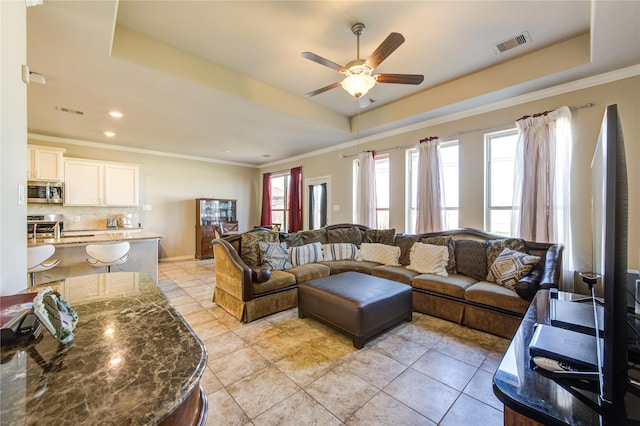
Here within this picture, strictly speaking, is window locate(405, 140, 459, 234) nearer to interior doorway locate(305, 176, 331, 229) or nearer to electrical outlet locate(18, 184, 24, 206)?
interior doorway locate(305, 176, 331, 229)

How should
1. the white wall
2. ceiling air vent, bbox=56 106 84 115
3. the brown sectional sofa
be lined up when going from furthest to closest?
ceiling air vent, bbox=56 106 84 115 → the brown sectional sofa → the white wall

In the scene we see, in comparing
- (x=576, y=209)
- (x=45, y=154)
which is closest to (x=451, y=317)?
(x=576, y=209)

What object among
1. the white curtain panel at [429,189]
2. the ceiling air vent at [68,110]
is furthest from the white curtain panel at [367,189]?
the ceiling air vent at [68,110]

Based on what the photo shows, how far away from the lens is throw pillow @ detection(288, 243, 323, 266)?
3855 millimetres

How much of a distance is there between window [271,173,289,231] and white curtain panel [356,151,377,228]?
2773mm

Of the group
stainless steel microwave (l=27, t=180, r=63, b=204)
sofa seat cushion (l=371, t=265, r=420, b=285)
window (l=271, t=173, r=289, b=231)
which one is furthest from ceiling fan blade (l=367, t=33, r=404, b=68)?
stainless steel microwave (l=27, t=180, r=63, b=204)

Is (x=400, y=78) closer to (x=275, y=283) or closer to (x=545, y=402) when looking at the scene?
(x=545, y=402)

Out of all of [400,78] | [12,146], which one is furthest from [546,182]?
[12,146]

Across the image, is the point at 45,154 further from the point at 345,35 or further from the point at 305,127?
the point at 345,35

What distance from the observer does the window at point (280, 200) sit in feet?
24.4

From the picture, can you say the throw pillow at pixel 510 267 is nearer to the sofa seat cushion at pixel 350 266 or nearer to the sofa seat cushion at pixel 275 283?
the sofa seat cushion at pixel 350 266

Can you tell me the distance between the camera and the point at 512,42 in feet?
8.80

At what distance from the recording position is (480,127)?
12.2 ft

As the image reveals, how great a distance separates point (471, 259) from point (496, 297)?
30.0 inches
